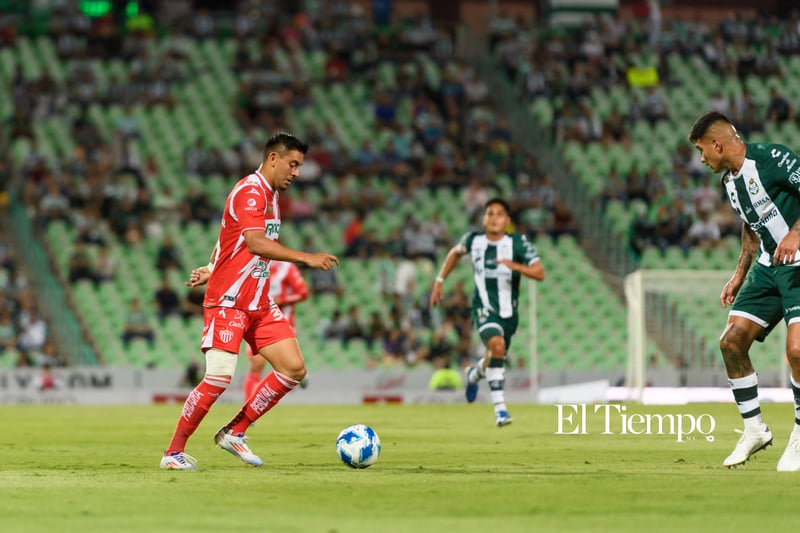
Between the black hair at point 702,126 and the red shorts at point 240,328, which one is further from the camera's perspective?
the red shorts at point 240,328

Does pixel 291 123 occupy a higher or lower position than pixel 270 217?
higher

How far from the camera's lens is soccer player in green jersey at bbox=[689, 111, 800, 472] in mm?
11156

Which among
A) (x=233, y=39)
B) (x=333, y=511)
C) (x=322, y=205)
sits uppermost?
(x=233, y=39)

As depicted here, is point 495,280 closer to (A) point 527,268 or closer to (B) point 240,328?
(A) point 527,268

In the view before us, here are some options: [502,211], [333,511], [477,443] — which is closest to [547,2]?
[502,211]

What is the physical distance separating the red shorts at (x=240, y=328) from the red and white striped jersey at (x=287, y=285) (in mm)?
8359

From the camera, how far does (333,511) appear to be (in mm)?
8773

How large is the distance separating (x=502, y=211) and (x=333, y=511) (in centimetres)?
1099

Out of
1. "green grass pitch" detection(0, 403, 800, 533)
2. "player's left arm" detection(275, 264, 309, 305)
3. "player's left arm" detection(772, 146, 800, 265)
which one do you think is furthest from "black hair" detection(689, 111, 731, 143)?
"player's left arm" detection(275, 264, 309, 305)

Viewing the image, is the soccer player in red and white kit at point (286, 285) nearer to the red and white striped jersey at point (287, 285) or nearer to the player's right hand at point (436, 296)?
the red and white striped jersey at point (287, 285)

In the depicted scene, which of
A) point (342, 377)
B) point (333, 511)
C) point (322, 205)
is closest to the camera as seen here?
point (333, 511)

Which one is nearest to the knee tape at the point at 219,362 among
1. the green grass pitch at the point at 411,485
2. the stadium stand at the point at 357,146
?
the green grass pitch at the point at 411,485

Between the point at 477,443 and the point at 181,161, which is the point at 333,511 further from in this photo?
the point at 181,161

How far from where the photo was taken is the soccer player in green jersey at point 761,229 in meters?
11.2
